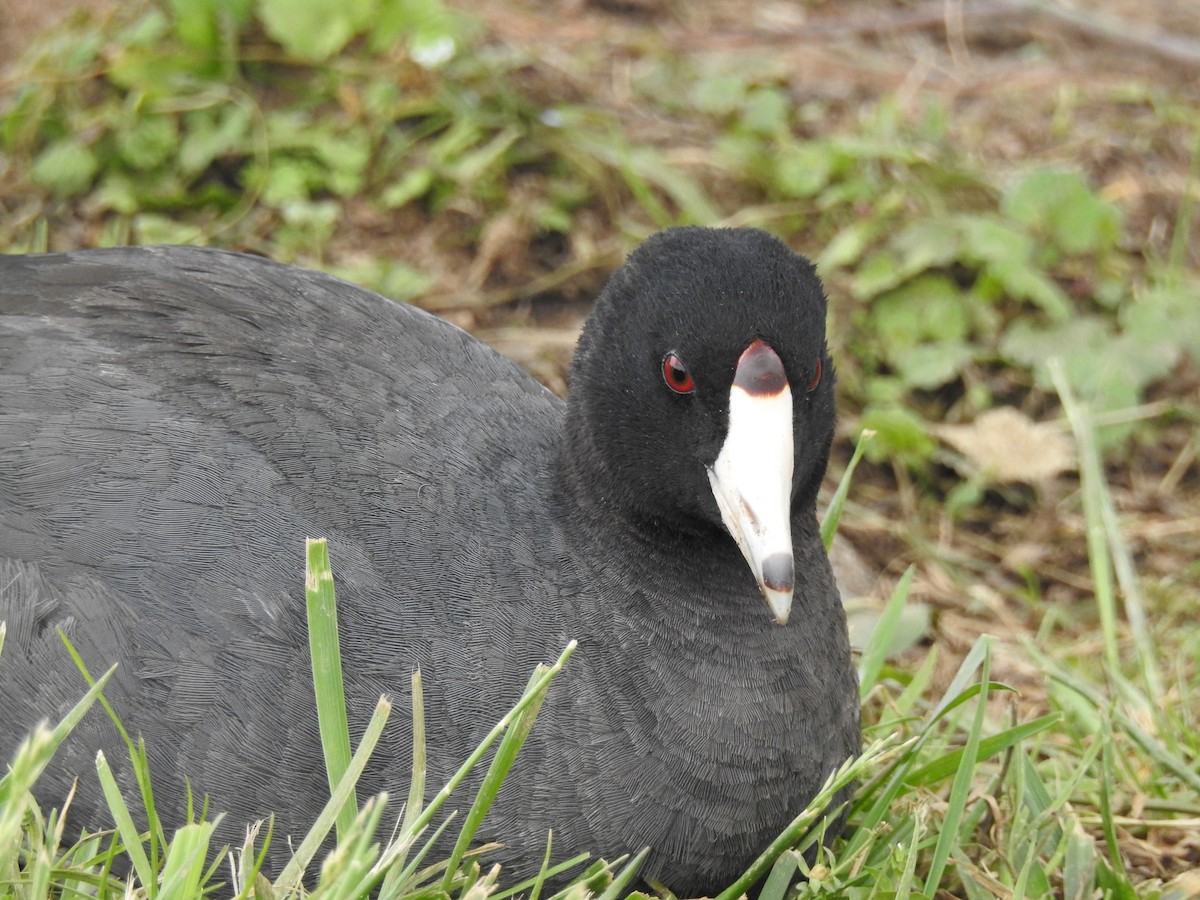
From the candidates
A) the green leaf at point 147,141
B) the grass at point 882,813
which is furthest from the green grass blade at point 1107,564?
the green leaf at point 147,141

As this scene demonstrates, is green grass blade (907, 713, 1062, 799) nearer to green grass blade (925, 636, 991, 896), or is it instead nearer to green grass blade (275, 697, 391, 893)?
green grass blade (925, 636, 991, 896)

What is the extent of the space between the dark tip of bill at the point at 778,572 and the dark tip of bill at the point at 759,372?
0.26 metres

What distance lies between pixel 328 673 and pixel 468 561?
428mm

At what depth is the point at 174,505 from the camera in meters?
2.44

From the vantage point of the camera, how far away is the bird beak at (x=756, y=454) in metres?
2.19

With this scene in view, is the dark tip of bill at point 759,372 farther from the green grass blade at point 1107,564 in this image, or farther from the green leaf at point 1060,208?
the green leaf at point 1060,208

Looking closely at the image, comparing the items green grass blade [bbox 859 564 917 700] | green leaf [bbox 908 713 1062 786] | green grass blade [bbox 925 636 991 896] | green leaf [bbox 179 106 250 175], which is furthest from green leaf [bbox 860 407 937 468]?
green leaf [bbox 179 106 250 175]

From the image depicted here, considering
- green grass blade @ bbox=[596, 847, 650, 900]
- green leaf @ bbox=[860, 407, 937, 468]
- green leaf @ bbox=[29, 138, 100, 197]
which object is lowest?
green leaf @ bbox=[860, 407, 937, 468]

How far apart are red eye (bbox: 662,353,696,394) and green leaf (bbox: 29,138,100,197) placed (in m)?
2.73

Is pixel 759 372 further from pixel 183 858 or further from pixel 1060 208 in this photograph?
pixel 1060 208

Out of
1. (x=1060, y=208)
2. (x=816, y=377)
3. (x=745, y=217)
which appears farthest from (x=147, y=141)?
(x=816, y=377)

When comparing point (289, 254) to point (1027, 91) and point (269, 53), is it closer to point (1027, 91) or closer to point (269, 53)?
point (269, 53)

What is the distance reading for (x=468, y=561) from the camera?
8.02 feet

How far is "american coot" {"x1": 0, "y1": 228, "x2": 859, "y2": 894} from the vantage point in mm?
2307
